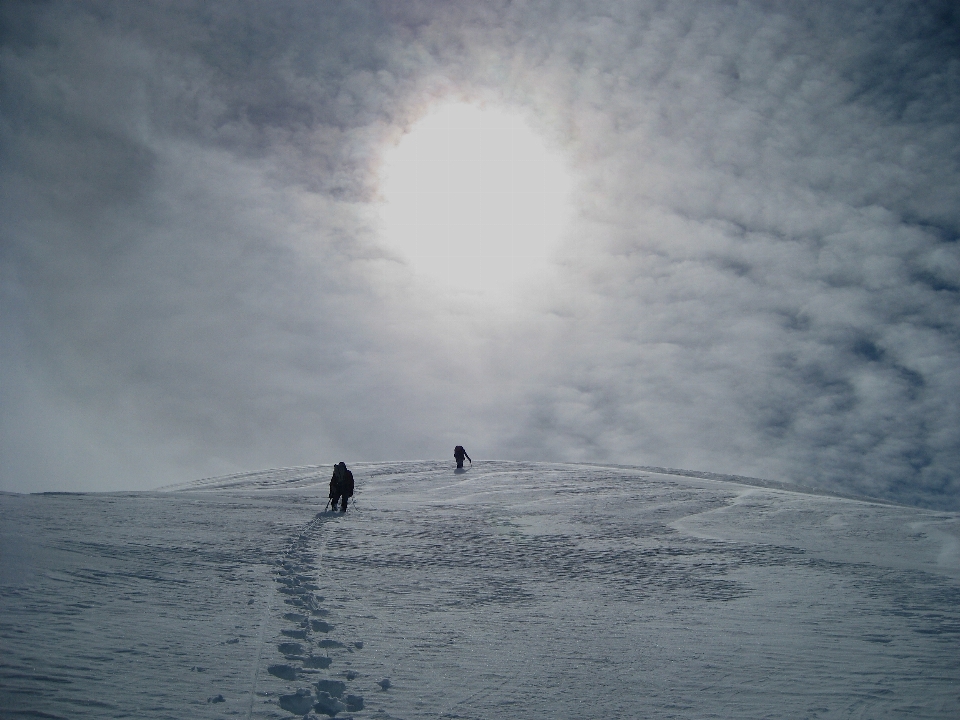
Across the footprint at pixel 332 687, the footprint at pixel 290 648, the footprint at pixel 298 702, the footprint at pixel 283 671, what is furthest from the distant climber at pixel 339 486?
the footprint at pixel 298 702

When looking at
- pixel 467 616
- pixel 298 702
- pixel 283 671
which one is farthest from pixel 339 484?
pixel 298 702

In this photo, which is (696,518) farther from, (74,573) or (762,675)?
(74,573)

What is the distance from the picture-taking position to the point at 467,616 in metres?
8.67

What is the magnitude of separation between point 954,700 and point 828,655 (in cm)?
128

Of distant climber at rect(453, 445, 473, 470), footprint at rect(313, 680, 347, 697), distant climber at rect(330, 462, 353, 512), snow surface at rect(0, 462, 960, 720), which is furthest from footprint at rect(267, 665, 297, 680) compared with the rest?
distant climber at rect(453, 445, 473, 470)

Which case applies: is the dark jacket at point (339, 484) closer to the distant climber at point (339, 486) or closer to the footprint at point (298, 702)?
the distant climber at point (339, 486)

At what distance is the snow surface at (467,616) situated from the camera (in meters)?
6.16

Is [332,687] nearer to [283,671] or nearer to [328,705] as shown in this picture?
[328,705]

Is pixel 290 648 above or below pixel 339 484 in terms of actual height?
below

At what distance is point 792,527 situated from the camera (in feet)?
50.9

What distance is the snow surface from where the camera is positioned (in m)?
6.16

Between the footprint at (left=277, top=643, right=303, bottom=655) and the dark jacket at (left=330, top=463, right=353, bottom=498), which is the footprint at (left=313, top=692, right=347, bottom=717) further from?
the dark jacket at (left=330, top=463, right=353, bottom=498)

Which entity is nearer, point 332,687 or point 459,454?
point 332,687

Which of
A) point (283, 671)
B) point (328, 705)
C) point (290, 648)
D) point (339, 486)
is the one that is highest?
point (339, 486)
